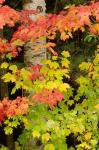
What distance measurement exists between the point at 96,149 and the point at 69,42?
204 centimetres

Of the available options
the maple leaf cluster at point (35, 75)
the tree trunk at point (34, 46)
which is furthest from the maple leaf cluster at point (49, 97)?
the tree trunk at point (34, 46)

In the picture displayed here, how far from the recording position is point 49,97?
316 cm

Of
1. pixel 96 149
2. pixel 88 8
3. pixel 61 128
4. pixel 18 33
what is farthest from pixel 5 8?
pixel 96 149

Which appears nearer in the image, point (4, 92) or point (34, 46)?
point (34, 46)

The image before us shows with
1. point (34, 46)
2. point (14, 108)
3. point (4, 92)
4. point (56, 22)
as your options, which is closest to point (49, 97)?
point (14, 108)

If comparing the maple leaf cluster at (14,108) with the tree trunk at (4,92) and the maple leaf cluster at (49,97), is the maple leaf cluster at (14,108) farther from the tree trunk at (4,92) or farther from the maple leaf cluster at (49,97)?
the tree trunk at (4,92)

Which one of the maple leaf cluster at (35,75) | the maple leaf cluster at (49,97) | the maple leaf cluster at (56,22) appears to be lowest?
the maple leaf cluster at (49,97)

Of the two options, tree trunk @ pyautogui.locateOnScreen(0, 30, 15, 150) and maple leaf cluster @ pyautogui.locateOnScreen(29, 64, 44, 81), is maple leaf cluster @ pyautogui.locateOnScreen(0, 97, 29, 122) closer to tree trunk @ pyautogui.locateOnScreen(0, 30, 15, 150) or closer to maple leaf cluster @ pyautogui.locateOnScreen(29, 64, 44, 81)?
maple leaf cluster @ pyautogui.locateOnScreen(29, 64, 44, 81)

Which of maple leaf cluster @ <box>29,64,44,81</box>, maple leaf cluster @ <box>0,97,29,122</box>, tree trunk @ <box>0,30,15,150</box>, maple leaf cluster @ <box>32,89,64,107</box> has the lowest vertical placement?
tree trunk @ <box>0,30,15,150</box>

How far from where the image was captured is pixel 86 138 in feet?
14.2

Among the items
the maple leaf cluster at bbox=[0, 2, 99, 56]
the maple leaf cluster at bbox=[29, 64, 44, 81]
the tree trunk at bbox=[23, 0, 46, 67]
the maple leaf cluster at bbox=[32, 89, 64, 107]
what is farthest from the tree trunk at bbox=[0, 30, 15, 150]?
the maple leaf cluster at bbox=[32, 89, 64, 107]

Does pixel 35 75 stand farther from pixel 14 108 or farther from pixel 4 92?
pixel 4 92

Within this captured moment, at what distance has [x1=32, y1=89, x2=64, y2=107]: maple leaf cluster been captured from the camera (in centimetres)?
315

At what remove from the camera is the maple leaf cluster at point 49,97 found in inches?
124
